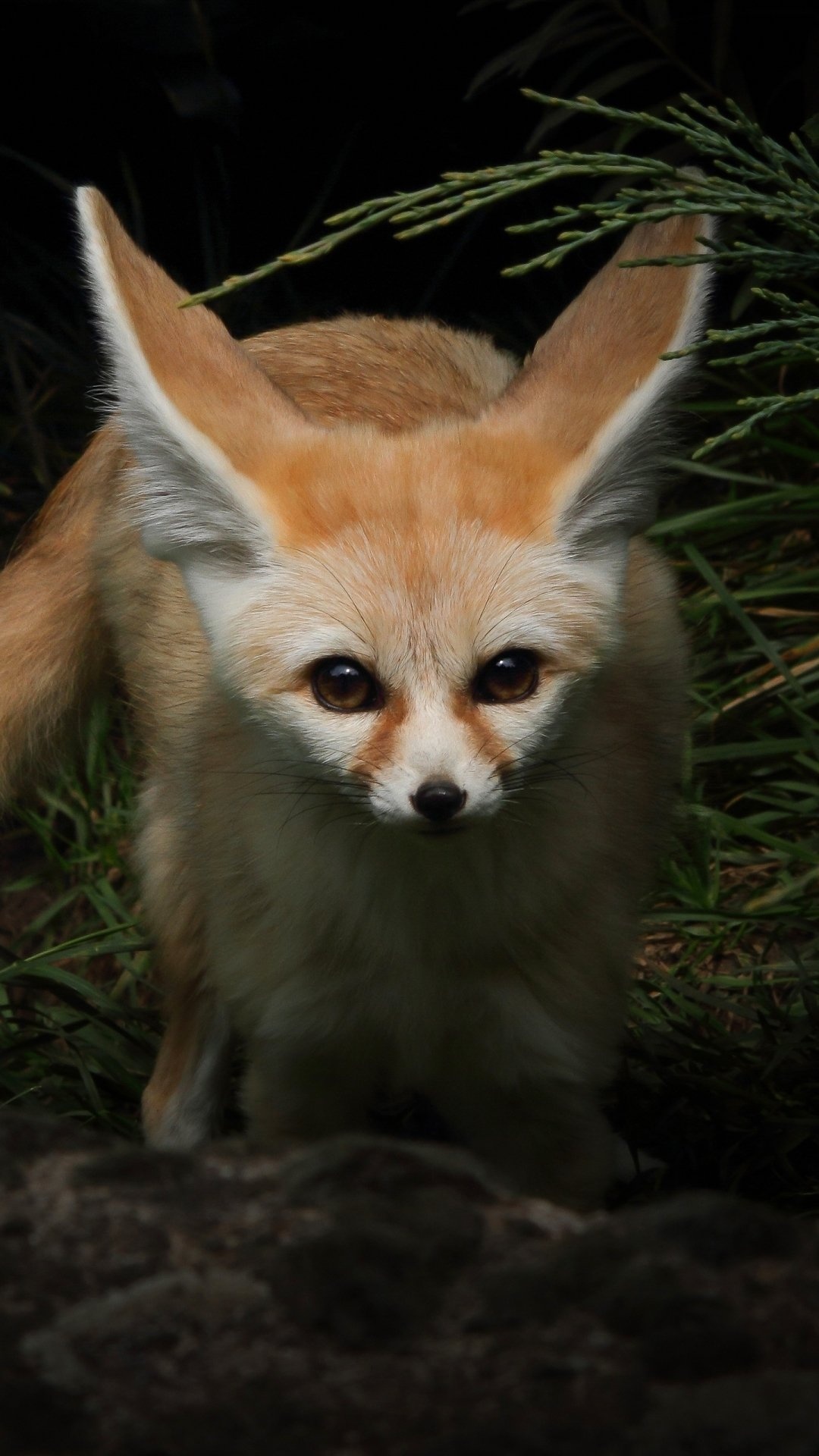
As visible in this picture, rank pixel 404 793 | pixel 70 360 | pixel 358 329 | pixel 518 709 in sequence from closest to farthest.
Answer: pixel 404 793
pixel 518 709
pixel 358 329
pixel 70 360

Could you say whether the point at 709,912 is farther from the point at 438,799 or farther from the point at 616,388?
the point at 438,799

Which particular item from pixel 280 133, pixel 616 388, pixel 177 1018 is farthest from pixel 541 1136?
pixel 280 133

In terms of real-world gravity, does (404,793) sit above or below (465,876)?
above

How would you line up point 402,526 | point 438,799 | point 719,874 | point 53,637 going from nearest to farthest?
point 438,799
point 402,526
point 53,637
point 719,874

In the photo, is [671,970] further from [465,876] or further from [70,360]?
[70,360]

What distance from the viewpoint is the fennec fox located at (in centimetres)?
217

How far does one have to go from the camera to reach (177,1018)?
127 inches

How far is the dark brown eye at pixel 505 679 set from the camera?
2.18m

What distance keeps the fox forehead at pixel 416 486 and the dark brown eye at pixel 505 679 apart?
177 mm

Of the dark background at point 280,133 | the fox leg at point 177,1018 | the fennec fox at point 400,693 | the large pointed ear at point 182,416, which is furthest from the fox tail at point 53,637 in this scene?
the dark background at point 280,133

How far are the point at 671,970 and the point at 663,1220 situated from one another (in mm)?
2455

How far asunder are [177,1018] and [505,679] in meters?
1.37

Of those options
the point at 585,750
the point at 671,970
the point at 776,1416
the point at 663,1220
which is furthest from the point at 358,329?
the point at 776,1416

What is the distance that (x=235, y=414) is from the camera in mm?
2371
